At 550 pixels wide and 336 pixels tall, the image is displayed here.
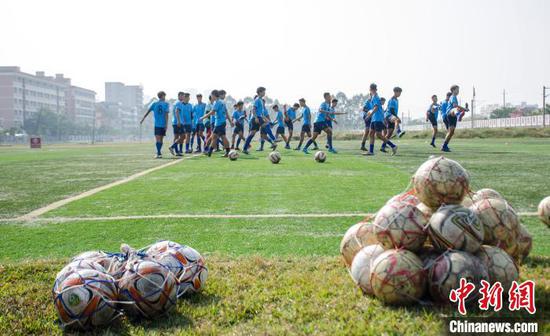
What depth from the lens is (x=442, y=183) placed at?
13.6ft

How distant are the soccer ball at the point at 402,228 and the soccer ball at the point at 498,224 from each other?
25.7 inches

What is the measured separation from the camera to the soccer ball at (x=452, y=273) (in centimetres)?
362

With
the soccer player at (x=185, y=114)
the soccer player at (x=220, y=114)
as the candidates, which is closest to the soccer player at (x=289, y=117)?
the soccer player at (x=185, y=114)

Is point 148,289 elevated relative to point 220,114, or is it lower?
lower

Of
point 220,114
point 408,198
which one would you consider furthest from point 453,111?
point 408,198

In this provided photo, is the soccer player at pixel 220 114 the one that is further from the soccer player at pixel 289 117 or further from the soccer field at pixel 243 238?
the soccer player at pixel 289 117

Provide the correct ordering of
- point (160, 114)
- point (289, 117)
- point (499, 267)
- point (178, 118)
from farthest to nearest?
point (289, 117)
point (178, 118)
point (160, 114)
point (499, 267)

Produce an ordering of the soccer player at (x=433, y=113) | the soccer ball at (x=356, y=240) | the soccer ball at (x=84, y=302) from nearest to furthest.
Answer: the soccer ball at (x=84, y=302)
the soccer ball at (x=356, y=240)
the soccer player at (x=433, y=113)

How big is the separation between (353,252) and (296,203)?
397cm

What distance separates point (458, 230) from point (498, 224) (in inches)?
28.7

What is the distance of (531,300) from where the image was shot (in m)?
3.62

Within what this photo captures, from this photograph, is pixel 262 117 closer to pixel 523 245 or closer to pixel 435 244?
pixel 523 245

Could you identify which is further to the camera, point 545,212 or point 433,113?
point 433,113

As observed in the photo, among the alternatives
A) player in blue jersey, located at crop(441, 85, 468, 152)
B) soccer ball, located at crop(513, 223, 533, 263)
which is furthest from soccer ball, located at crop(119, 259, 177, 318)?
player in blue jersey, located at crop(441, 85, 468, 152)
